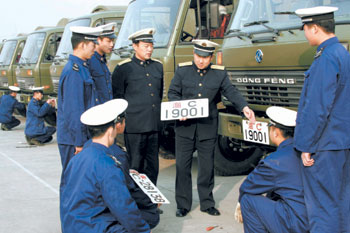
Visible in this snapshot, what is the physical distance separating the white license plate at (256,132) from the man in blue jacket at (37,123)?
20.1ft

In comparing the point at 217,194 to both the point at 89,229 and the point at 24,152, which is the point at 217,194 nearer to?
the point at 89,229

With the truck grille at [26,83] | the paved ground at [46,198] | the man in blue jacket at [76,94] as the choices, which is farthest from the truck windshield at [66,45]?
the man in blue jacket at [76,94]

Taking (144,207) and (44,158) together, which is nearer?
(144,207)

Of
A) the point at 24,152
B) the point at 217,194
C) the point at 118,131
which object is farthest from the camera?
the point at 24,152

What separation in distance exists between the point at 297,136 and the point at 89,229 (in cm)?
156

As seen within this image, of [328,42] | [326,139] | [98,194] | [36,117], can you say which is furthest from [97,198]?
[36,117]

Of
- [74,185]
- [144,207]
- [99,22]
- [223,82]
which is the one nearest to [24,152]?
[99,22]

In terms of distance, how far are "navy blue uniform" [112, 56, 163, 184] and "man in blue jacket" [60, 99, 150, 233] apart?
2.02 m

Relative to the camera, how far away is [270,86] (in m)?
5.34

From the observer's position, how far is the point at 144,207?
4.00 meters

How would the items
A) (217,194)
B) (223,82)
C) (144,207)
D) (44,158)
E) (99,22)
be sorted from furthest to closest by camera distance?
1. (99,22)
2. (44,158)
3. (217,194)
4. (223,82)
5. (144,207)

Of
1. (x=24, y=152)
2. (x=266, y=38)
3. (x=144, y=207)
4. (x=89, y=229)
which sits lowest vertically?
(x=24, y=152)

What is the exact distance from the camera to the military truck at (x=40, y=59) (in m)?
13.5

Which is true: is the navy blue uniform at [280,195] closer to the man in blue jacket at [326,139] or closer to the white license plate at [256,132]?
the man in blue jacket at [326,139]
